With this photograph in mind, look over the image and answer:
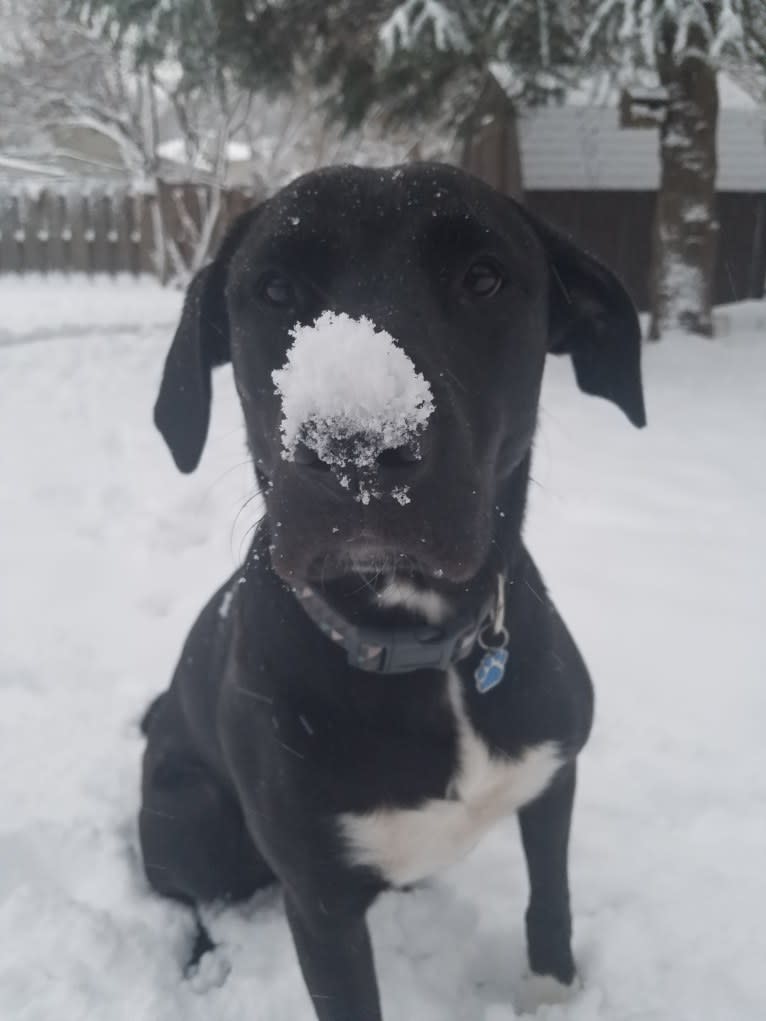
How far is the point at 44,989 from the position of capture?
191 centimetres

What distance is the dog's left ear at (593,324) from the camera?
1.77 metres

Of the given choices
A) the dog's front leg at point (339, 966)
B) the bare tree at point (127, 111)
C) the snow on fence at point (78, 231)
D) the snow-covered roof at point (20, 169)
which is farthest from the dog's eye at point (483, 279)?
the snow-covered roof at point (20, 169)

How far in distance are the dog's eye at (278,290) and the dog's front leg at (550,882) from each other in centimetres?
113

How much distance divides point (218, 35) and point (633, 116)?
134 inches

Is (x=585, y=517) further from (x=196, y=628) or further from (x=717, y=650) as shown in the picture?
(x=196, y=628)

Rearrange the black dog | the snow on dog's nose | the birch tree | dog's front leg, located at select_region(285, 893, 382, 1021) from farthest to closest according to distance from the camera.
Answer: the birch tree → dog's front leg, located at select_region(285, 893, 382, 1021) → the black dog → the snow on dog's nose

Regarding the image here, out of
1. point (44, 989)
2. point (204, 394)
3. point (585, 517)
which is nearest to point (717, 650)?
point (585, 517)

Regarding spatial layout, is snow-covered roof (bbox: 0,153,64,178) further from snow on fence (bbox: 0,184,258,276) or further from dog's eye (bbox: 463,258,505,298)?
dog's eye (bbox: 463,258,505,298)

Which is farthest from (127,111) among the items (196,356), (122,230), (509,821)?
(509,821)

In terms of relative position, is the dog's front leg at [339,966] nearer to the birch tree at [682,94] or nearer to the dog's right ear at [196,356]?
the dog's right ear at [196,356]

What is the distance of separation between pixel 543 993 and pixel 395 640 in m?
0.93

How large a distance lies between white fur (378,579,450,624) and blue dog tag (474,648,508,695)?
12cm

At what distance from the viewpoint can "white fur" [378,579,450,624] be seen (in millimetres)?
1620

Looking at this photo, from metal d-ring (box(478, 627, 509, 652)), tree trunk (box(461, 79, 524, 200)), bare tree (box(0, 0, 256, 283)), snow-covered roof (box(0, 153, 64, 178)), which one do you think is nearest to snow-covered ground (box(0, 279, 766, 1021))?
metal d-ring (box(478, 627, 509, 652))
